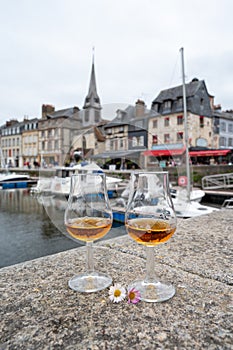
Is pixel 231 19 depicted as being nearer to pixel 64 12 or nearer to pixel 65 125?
pixel 64 12

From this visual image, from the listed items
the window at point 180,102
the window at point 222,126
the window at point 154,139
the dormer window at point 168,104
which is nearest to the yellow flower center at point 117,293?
the window at point 154,139

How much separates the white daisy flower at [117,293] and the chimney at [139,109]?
3286 mm

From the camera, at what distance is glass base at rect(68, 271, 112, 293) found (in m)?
0.60

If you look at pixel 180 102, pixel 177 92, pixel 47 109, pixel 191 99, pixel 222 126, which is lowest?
pixel 222 126

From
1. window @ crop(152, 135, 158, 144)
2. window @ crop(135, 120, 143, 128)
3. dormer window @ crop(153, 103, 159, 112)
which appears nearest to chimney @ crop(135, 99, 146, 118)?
window @ crop(135, 120, 143, 128)

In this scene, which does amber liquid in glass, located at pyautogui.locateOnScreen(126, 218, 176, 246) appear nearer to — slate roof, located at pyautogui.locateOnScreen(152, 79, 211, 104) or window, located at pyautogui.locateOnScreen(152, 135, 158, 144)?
window, located at pyautogui.locateOnScreen(152, 135, 158, 144)

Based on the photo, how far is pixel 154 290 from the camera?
0.57 metres

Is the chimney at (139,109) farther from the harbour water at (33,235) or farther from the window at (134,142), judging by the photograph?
the harbour water at (33,235)

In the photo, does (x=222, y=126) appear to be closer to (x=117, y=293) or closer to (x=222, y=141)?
(x=222, y=141)

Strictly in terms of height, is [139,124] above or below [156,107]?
below

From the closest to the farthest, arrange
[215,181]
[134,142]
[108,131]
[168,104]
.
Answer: [108,131]
[134,142]
[215,181]
[168,104]

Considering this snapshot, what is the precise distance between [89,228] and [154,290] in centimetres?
22

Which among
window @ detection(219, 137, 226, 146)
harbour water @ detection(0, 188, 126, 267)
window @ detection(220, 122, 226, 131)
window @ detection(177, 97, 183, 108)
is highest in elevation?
window @ detection(177, 97, 183, 108)

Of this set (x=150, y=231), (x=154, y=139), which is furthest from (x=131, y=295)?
(x=154, y=139)
